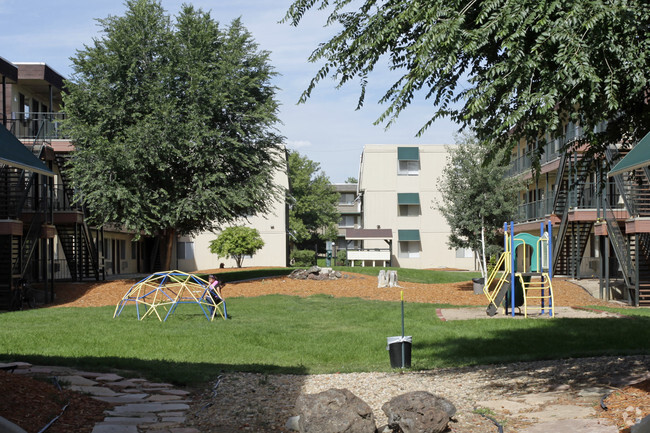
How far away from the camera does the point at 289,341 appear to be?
1500cm

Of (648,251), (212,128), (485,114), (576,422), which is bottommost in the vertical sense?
(576,422)

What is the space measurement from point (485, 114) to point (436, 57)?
111 cm

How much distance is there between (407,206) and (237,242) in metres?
15.7

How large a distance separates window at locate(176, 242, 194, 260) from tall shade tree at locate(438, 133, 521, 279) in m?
26.8

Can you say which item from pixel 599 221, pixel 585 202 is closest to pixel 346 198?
pixel 585 202

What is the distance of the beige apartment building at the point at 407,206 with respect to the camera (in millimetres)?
56969

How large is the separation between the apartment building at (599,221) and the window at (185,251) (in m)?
24.5

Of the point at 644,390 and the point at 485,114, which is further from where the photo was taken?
the point at 485,114

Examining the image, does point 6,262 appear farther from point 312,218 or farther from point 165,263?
point 312,218

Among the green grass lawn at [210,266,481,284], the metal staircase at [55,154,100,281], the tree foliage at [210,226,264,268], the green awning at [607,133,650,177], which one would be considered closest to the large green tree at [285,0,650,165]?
the green awning at [607,133,650,177]

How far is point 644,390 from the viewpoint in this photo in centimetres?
796

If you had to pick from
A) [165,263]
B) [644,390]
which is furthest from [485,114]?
[165,263]

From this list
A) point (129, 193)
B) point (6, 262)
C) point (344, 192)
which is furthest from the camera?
point (344, 192)

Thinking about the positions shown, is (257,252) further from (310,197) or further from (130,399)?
(130,399)
